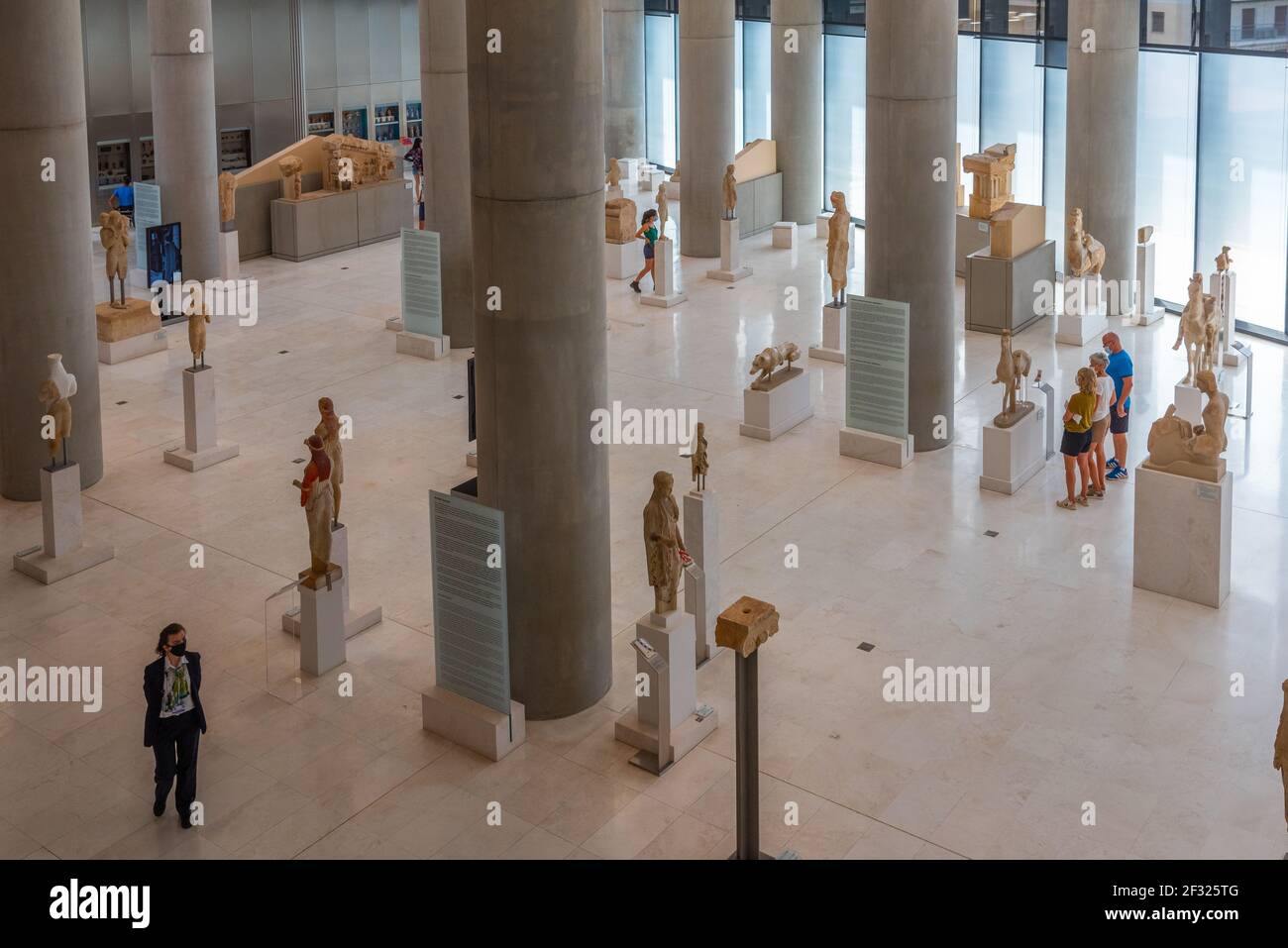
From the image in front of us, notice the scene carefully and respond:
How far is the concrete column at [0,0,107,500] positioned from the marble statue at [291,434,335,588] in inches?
198

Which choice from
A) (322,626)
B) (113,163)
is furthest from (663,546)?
(113,163)

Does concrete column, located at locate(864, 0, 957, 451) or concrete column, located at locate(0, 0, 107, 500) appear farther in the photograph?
concrete column, located at locate(864, 0, 957, 451)

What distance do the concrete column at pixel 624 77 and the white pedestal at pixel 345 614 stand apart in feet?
69.3

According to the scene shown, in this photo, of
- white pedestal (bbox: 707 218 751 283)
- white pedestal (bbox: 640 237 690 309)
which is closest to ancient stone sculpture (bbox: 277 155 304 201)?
white pedestal (bbox: 640 237 690 309)

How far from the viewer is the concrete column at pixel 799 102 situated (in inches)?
1070

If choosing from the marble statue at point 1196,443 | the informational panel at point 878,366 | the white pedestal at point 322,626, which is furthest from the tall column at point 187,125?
the marble statue at point 1196,443

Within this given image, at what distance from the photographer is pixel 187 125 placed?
899 inches

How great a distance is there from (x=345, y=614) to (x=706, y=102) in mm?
14900

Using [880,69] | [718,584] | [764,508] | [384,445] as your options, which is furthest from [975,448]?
[384,445]

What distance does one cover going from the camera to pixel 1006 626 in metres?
12.8

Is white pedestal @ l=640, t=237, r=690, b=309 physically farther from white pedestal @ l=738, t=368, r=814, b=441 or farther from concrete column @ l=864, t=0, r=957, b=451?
concrete column @ l=864, t=0, r=957, b=451

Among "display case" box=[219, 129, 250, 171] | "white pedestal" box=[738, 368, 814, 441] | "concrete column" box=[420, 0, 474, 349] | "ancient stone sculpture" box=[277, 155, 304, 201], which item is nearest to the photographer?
"white pedestal" box=[738, 368, 814, 441]

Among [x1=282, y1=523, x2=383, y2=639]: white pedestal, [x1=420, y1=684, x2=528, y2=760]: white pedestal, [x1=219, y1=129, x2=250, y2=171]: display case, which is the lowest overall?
[x1=420, y1=684, x2=528, y2=760]: white pedestal

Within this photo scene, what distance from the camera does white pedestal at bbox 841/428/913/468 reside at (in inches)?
650
